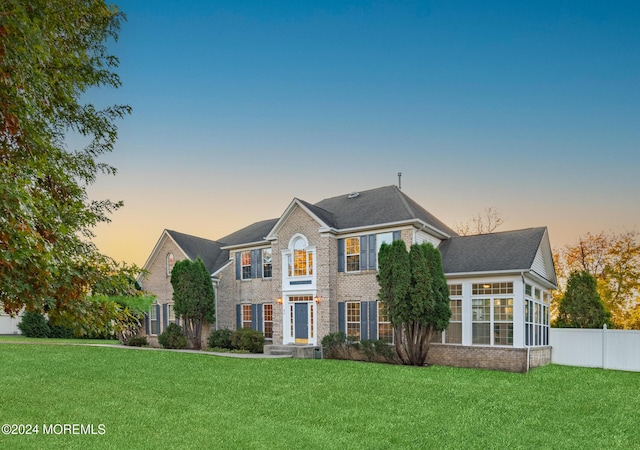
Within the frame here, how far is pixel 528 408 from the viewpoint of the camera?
928 cm

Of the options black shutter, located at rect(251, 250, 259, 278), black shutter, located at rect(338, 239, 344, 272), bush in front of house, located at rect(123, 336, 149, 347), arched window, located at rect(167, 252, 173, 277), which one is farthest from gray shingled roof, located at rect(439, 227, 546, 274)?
bush in front of house, located at rect(123, 336, 149, 347)

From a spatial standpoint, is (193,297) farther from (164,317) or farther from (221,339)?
(164,317)

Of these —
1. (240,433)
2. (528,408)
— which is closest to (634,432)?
(528,408)

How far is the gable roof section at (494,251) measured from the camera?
16.0 m

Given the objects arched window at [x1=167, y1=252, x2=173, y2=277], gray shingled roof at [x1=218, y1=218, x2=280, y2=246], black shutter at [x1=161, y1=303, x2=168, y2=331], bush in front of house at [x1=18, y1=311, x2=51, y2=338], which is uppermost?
gray shingled roof at [x1=218, y1=218, x2=280, y2=246]

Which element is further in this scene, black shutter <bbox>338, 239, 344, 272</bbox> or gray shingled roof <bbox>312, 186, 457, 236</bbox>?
black shutter <bbox>338, 239, 344, 272</bbox>

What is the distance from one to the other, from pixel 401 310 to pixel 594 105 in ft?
37.5

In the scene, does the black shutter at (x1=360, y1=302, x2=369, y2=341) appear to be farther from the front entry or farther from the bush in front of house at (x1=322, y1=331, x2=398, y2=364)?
the front entry

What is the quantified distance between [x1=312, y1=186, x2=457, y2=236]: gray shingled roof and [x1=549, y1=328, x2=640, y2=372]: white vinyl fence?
7123mm

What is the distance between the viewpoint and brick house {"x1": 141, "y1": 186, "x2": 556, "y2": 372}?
16.2 metres

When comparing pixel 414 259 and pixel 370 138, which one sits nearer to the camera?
pixel 414 259

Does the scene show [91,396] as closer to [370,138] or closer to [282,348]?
[282,348]

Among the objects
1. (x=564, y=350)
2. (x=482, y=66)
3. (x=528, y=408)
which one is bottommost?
(x=564, y=350)

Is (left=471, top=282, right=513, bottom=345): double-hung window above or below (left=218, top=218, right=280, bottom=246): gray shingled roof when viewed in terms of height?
below
